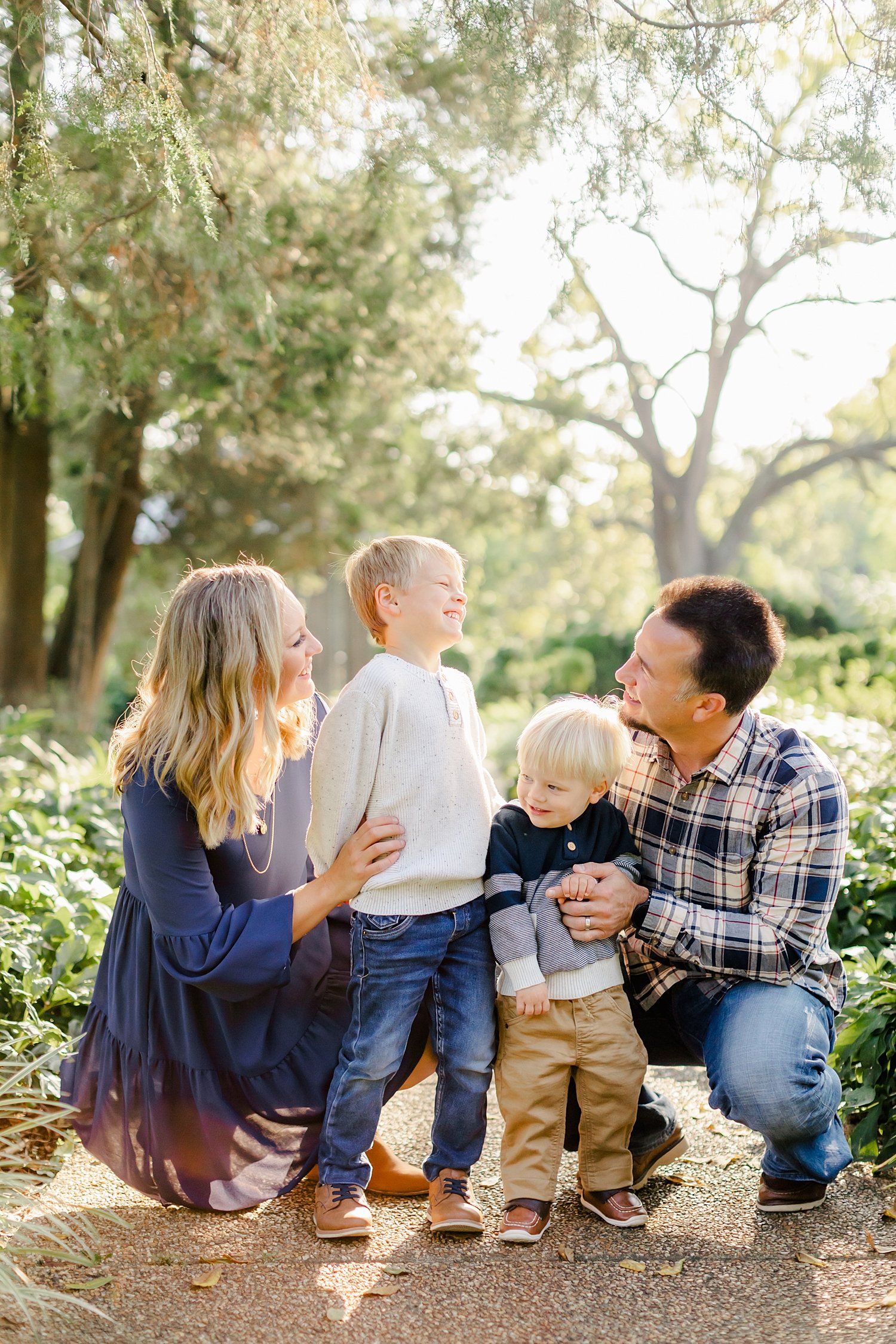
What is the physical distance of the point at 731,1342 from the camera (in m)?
2.13

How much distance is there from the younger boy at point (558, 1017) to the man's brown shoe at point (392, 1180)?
1.23 ft

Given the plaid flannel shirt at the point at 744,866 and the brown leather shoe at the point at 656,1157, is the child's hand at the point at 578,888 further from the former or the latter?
the brown leather shoe at the point at 656,1157

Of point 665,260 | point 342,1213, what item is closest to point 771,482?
point 665,260

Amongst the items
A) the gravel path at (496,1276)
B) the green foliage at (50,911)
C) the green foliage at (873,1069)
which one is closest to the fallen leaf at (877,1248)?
the gravel path at (496,1276)

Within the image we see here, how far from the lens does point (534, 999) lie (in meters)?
2.56

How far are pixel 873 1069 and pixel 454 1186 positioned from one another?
1.13m

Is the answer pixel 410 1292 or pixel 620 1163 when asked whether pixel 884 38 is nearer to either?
pixel 620 1163

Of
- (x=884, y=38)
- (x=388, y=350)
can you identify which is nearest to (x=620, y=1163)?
(x=884, y=38)

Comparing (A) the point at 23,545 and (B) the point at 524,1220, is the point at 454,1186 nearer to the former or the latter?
(B) the point at 524,1220

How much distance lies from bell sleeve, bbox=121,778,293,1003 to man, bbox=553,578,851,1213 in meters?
0.72

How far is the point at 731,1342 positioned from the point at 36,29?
3514 mm

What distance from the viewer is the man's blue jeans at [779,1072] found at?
253 centimetres

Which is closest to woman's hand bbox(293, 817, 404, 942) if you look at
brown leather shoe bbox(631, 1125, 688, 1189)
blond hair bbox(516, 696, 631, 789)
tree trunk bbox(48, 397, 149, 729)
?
blond hair bbox(516, 696, 631, 789)

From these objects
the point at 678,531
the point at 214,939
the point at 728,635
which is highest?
the point at 678,531
